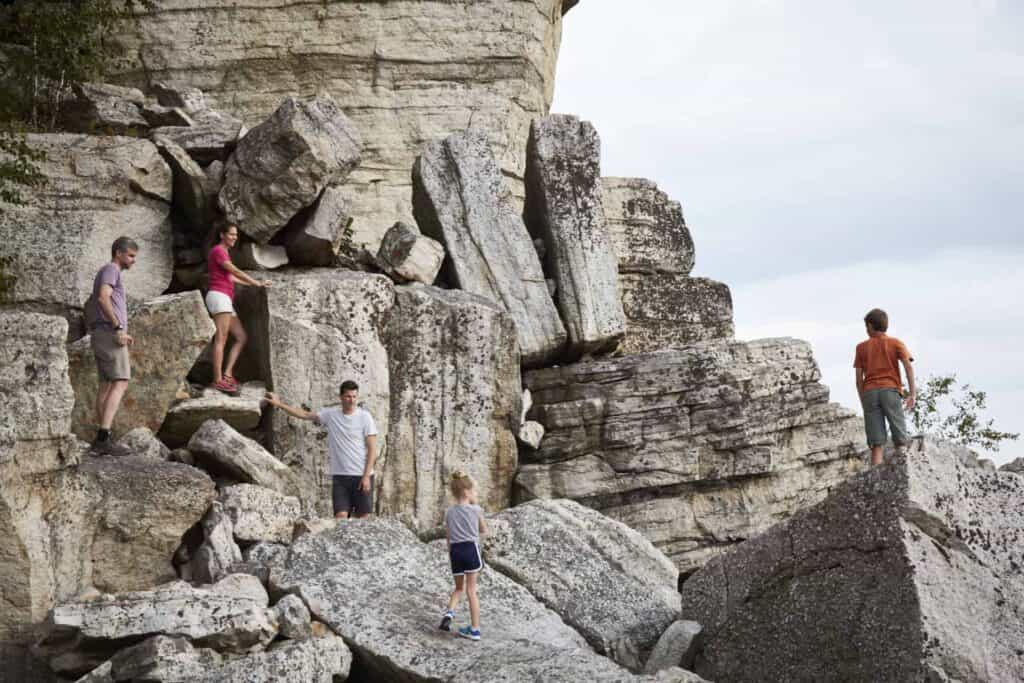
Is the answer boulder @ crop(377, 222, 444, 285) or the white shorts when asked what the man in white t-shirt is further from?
boulder @ crop(377, 222, 444, 285)

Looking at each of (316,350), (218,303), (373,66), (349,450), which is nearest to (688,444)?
(316,350)

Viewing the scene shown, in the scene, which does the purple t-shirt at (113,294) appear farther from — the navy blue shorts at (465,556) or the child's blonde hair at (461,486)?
the navy blue shorts at (465,556)

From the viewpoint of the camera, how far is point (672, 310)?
795 inches

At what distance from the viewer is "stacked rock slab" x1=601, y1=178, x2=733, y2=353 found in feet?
65.7

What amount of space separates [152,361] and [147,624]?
4367mm

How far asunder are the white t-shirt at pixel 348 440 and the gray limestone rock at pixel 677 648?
3463 mm

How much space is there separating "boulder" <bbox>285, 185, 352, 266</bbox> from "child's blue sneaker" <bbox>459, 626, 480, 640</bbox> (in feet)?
21.6

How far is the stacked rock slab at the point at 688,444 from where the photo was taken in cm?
1752

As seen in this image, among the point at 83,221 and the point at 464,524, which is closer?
the point at 464,524

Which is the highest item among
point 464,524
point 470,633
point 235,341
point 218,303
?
point 218,303

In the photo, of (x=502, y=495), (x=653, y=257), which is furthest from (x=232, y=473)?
(x=653, y=257)

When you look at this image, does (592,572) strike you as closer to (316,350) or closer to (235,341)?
(316,350)

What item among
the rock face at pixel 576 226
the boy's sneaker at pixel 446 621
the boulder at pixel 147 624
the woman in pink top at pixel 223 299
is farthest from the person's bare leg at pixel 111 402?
the rock face at pixel 576 226

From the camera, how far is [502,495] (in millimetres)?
17406
